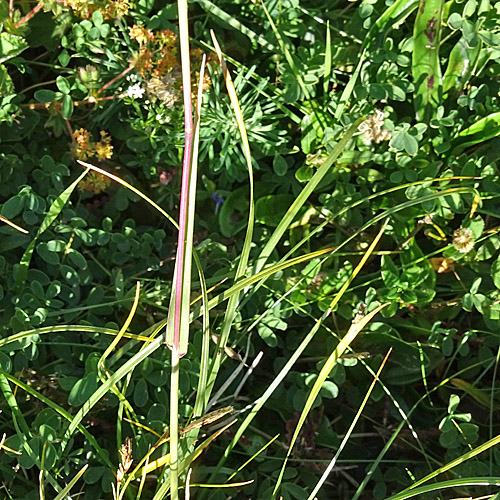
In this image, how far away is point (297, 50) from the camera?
171 cm

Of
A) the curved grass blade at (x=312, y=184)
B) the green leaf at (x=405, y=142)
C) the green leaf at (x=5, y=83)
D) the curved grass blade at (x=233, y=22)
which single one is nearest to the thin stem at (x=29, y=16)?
the green leaf at (x=5, y=83)

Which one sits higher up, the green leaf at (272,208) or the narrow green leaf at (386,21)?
the narrow green leaf at (386,21)

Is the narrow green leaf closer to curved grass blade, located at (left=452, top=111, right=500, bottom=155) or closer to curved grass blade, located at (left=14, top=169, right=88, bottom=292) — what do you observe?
curved grass blade, located at (left=452, top=111, right=500, bottom=155)

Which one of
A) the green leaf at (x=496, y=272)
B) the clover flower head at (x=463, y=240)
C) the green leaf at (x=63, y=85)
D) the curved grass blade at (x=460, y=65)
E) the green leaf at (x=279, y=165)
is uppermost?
the green leaf at (x=63, y=85)

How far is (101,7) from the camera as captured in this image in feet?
5.26

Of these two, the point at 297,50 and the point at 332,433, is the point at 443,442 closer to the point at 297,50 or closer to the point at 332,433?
the point at 332,433

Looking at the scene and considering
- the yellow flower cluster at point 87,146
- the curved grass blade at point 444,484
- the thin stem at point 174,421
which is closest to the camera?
the thin stem at point 174,421

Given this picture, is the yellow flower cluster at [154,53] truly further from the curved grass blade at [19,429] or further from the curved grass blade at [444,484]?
the curved grass blade at [444,484]

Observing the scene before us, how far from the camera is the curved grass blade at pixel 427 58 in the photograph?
1595mm

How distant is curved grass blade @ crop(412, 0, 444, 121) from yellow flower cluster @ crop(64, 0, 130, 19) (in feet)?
2.43

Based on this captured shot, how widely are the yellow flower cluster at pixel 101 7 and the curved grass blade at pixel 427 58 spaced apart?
74 cm

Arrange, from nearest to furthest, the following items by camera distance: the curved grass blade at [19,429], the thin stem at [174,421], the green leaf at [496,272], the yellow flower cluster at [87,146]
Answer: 1. the thin stem at [174,421]
2. the curved grass blade at [19,429]
3. the green leaf at [496,272]
4. the yellow flower cluster at [87,146]

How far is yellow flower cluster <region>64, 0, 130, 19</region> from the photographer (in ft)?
5.09

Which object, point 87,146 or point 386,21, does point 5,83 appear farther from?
point 386,21
